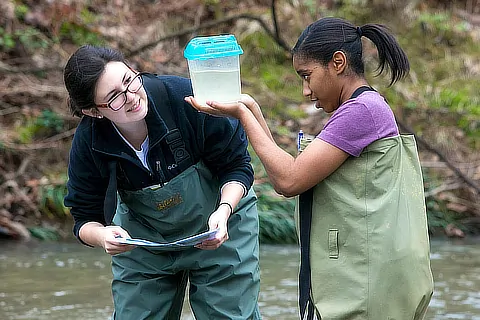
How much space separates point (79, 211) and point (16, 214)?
4329mm

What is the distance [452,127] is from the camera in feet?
28.0

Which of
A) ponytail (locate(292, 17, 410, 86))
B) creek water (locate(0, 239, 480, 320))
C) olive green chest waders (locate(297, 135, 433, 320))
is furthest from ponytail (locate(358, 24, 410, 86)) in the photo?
creek water (locate(0, 239, 480, 320))

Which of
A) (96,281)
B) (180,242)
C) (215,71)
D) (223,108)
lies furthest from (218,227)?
(96,281)

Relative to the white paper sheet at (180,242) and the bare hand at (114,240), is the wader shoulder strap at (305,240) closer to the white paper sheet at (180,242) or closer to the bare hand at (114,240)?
the white paper sheet at (180,242)

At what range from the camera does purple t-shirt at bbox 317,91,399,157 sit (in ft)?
8.98

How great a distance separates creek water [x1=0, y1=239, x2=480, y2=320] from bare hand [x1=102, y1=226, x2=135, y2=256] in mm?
1988

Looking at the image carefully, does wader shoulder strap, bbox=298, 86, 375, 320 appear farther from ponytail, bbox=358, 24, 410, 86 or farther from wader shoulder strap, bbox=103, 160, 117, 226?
wader shoulder strap, bbox=103, 160, 117, 226

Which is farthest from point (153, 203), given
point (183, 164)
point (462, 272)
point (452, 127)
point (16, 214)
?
point (452, 127)

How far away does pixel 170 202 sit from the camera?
10.7ft

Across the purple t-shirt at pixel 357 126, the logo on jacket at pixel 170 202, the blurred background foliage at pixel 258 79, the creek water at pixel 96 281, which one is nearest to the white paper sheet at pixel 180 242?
the logo on jacket at pixel 170 202

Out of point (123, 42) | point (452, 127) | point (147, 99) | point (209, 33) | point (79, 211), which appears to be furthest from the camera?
point (209, 33)

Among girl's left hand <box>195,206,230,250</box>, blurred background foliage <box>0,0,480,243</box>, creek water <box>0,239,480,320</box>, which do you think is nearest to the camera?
girl's left hand <box>195,206,230,250</box>

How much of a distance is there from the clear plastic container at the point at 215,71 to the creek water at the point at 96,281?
2.33m

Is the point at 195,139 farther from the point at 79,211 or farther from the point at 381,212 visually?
the point at 381,212
